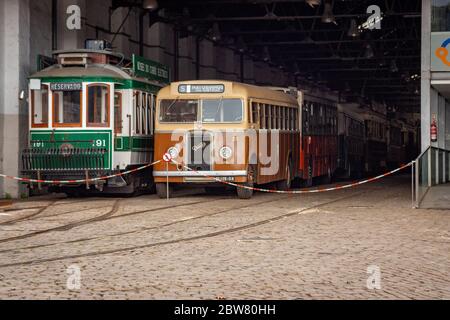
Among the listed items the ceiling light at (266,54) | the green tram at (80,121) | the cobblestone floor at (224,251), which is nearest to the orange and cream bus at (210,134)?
the green tram at (80,121)

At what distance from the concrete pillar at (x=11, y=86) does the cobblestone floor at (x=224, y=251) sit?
4.14 meters

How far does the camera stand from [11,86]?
80.5 ft

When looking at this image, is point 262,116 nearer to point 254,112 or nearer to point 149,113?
point 254,112

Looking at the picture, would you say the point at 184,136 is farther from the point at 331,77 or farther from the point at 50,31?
the point at 331,77

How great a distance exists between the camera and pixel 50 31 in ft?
90.5

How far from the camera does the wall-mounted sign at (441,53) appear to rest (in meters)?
26.1

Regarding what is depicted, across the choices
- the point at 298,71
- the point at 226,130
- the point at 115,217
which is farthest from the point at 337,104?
the point at 298,71

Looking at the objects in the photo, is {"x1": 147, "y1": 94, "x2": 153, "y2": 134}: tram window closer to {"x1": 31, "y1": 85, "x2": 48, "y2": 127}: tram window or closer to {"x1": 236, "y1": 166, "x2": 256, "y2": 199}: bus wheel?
{"x1": 31, "y1": 85, "x2": 48, "y2": 127}: tram window

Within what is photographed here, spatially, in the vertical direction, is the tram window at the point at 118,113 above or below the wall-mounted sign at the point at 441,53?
below

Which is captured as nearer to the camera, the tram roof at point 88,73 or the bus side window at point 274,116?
the tram roof at point 88,73

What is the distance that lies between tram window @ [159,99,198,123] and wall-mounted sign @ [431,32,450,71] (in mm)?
7577

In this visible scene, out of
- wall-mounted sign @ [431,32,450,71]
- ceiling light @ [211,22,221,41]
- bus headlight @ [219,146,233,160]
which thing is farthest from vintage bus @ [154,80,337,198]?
ceiling light @ [211,22,221,41]

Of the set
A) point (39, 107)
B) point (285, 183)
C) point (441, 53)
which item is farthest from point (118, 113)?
point (441, 53)

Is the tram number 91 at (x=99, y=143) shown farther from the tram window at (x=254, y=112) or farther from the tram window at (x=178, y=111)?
the tram window at (x=254, y=112)
